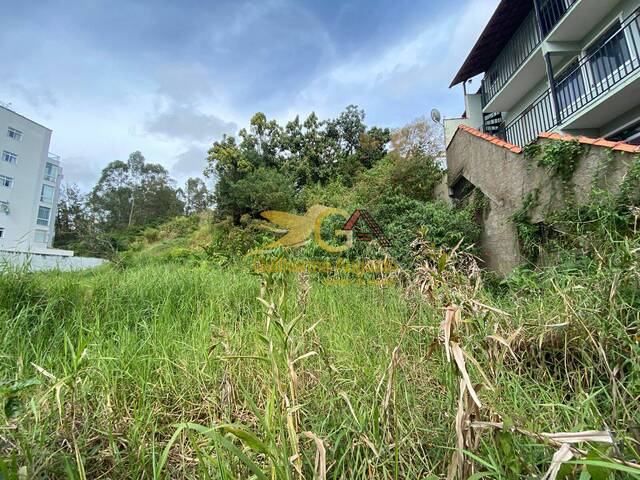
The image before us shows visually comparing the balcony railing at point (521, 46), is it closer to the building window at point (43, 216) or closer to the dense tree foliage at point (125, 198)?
the dense tree foliage at point (125, 198)

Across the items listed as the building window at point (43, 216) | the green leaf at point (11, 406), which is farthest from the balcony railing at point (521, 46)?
the building window at point (43, 216)

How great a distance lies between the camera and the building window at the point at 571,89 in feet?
24.8

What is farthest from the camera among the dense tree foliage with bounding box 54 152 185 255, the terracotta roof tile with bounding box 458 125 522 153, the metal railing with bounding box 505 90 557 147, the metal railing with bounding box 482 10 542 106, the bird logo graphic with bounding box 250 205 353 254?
the dense tree foliage with bounding box 54 152 185 255

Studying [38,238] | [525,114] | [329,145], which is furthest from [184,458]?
[38,238]

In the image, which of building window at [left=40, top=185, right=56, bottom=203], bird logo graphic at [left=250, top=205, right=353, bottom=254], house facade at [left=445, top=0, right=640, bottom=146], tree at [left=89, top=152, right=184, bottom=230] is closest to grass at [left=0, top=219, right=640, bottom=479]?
bird logo graphic at [left=250, top=205, right=353, bottom=254]

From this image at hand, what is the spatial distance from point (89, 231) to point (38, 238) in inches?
1264

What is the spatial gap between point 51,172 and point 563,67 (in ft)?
153

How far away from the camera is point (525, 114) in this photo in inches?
361

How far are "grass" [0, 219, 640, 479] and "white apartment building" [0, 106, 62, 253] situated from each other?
108 feet

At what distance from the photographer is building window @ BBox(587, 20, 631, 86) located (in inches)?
259

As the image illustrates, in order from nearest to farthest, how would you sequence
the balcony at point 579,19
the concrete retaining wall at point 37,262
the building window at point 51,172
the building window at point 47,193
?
the concrete retaining wall at point 37,262 → the balcony at point 579,19 → the building window at point 47,193 → the building window at point 51,172

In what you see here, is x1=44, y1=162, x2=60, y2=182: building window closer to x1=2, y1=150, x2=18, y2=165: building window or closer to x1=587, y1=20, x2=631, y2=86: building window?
x1=2, y1=150, x2=18, y2=165: building window

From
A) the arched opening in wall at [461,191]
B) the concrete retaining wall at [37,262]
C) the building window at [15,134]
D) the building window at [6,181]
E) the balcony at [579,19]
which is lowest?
the concrete retaining wall at [37,262]

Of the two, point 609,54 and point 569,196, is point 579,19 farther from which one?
point 569,196
